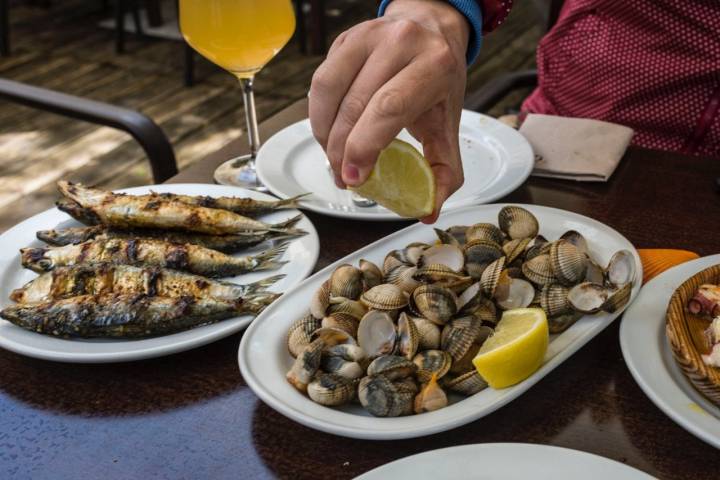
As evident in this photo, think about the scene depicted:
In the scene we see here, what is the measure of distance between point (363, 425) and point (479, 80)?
376 centimetres

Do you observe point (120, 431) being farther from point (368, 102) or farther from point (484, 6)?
point (484, 6)

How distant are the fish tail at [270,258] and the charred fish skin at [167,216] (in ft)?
0.13

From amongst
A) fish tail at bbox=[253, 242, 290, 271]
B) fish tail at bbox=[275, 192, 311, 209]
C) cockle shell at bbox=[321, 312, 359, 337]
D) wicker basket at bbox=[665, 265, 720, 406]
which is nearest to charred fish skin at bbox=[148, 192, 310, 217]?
fish tail at bbox=[275, 192, 311, 209]

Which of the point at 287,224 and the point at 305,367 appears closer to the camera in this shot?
the point at 305,367

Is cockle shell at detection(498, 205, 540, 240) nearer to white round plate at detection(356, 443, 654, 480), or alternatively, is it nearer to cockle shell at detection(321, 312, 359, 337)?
cockle shell at detection(321, 312, 359, 337)

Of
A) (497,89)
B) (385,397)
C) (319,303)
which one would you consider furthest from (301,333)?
(497,89)

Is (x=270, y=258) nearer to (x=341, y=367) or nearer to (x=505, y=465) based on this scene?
(x=341, y=367)

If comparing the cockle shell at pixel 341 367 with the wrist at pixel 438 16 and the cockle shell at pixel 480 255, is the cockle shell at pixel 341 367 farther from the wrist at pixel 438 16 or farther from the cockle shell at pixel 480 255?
the wrist at pixel 438 16

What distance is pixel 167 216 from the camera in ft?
3.55

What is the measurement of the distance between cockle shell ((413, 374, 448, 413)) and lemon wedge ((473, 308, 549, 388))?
0.15 feet

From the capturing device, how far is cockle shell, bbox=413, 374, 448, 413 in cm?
74

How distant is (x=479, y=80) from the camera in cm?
427

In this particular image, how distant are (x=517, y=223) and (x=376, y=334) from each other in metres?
0.28

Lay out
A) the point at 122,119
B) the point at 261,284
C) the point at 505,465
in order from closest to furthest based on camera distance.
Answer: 1. the point at 505,465
2. the point at 261,284
3. the point at 122,119
